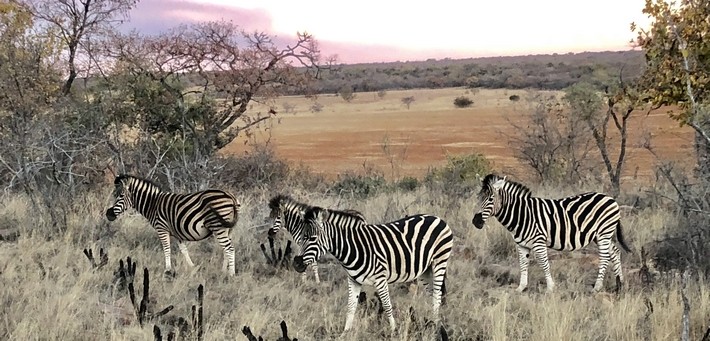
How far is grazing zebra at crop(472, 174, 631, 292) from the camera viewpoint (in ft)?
26.1

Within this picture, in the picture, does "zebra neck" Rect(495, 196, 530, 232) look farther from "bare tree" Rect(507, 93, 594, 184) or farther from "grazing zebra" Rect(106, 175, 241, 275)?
"bare tree" Rect(507, 93, 594, 184)

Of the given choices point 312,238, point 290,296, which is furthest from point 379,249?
point 290,296

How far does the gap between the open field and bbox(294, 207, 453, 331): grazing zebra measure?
29.1ft

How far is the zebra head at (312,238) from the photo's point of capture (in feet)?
20.1

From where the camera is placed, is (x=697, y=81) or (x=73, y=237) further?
(x=73, y=237)

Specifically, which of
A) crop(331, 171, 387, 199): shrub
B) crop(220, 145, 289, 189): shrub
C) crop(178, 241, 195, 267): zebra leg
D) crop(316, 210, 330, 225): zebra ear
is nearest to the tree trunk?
crop(316, 210, 330, 225): zebra ear

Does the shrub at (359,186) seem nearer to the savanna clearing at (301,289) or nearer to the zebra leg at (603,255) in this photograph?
the savanna clearing at (301,289)

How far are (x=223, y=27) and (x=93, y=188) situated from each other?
20.0 ft

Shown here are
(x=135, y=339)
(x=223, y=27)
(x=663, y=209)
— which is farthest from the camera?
(x=223, y=27)

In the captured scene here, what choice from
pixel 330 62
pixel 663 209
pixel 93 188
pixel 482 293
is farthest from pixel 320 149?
pixel 482 293

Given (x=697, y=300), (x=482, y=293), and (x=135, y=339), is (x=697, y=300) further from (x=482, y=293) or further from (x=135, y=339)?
(x=135, y=339)

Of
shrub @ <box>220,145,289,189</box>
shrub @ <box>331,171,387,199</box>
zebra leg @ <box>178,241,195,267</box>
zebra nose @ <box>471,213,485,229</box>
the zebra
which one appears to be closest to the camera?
the zebra

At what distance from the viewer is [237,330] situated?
6.03m

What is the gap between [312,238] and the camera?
621 cm
